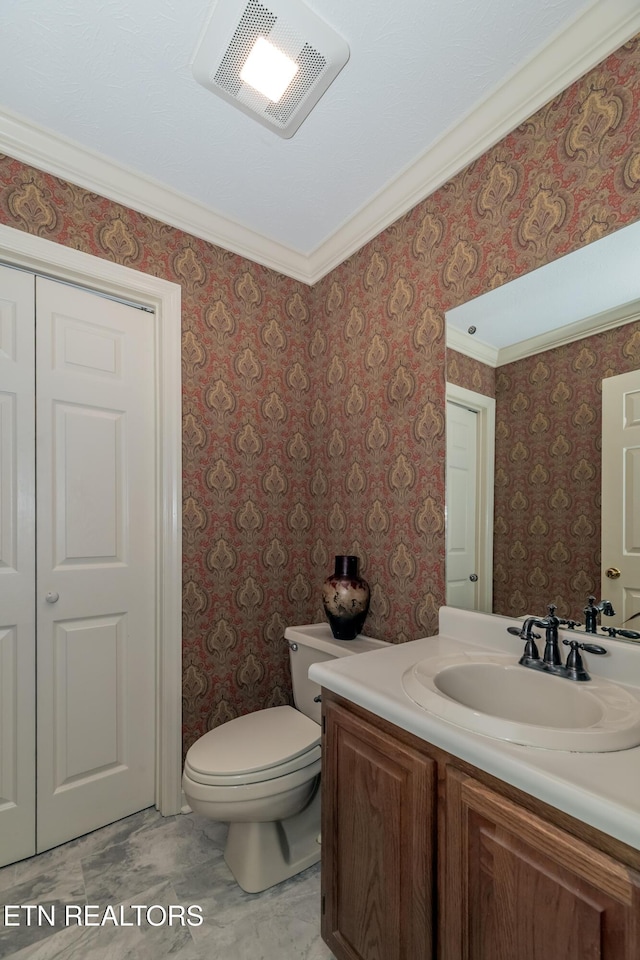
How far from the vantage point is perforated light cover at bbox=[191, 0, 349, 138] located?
1.16 m

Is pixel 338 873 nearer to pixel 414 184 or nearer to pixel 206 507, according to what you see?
pixel 206 507

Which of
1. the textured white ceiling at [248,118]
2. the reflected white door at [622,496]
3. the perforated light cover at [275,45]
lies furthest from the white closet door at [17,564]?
the reflected white door at [622,496]

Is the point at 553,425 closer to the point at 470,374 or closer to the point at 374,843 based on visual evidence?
the point at 470,374

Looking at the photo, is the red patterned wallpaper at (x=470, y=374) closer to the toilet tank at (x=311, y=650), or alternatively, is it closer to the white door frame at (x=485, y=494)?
the white door frame at (x=485, y=494)

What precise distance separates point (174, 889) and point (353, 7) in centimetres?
254

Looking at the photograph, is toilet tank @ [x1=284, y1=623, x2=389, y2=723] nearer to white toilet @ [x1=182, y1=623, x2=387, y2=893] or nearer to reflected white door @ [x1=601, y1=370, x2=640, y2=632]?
white toilet @ [x1=182, y1=623, x2=387, y2=893]

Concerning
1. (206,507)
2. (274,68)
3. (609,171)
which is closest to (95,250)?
(274,68)

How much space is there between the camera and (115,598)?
178 centimetres

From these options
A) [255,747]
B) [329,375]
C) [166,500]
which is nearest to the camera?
[255,747]

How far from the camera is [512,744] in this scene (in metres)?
0.79

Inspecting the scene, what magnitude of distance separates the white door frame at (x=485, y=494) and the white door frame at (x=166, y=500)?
113 cm

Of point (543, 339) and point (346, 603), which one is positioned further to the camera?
point (346, 603)

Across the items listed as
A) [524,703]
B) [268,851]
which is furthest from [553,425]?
[268,851]

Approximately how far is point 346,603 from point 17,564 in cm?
118
